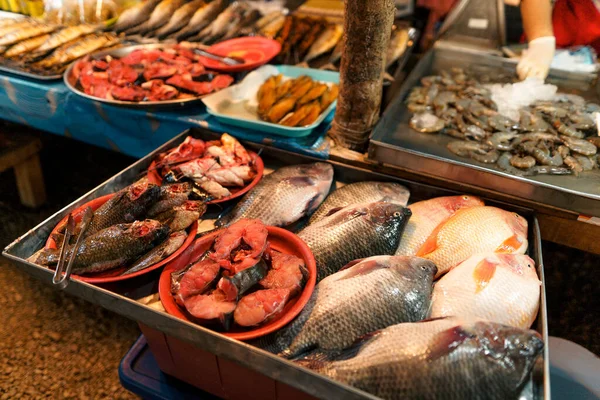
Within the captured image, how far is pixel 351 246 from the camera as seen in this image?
1.97 m

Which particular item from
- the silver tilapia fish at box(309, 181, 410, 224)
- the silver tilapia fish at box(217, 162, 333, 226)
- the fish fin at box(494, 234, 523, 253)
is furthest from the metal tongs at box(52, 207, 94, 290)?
the fish fin at box(494, 234, 523, 253)

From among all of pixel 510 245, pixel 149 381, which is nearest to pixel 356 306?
pixel 510 245

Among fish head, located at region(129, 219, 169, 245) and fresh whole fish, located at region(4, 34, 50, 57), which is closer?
fish head, located at region(129, 219, 169, 245)

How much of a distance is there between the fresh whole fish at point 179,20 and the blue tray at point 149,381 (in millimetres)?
3254

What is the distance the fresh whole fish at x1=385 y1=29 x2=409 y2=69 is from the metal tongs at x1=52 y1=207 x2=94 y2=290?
2.80 metres

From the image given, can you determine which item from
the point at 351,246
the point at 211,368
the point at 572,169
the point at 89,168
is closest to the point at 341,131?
the point at 351,246

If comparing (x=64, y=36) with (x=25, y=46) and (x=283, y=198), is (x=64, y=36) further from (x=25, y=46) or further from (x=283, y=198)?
(x=283, y=198)

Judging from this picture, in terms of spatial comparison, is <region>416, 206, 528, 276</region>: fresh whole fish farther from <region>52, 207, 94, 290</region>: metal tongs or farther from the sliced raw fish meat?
<region>52, 207, 94, 290</region>: metal tongs

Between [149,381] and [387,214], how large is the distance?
163 cm

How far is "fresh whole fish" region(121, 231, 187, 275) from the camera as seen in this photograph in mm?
1832

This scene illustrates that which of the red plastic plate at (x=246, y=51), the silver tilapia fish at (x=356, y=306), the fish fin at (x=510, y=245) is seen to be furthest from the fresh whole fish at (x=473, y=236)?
the red plastic plate at (x=246, y=51)

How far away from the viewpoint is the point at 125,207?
201 cm

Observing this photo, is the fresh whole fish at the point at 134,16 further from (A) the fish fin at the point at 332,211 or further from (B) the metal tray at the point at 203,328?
(A) the fish fin at the point at 332,211

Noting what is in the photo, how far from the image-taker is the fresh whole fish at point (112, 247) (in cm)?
180
